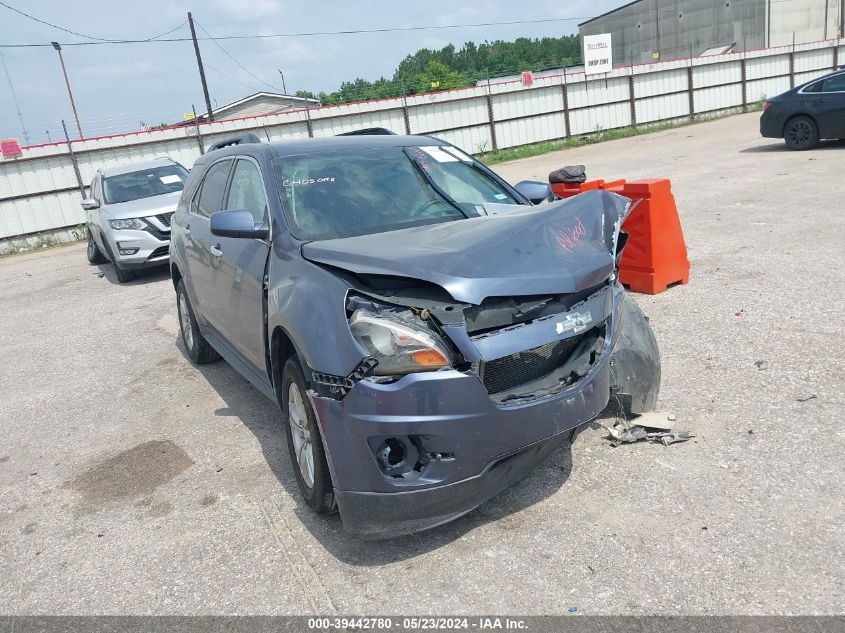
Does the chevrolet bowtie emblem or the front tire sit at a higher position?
the chevrolet bowtie emblem

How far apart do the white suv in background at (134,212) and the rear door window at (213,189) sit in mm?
5400

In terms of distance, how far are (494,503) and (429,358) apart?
1.01m

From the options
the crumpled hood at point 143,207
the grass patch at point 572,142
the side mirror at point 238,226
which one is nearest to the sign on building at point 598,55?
the grass patch at point 572,142

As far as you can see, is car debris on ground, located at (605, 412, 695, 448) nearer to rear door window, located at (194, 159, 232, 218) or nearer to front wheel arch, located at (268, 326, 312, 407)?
front wheel arch, located at (268, 326, 312, 407)

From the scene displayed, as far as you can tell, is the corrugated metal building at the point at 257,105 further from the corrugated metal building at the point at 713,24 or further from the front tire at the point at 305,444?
the front tire at the point at 305,444

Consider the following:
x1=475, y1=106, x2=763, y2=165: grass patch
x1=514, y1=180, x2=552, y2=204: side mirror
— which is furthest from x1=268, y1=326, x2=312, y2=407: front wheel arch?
x1=475, y1=106, x2=763, y2=165: grass patch

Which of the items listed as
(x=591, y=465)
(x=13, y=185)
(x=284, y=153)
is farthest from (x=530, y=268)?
(x=13, y=185)

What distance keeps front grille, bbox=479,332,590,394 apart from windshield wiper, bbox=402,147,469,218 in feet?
4.22

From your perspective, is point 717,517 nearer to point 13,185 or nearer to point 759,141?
point 759,141

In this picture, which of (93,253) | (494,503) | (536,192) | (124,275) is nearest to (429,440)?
(494,503)

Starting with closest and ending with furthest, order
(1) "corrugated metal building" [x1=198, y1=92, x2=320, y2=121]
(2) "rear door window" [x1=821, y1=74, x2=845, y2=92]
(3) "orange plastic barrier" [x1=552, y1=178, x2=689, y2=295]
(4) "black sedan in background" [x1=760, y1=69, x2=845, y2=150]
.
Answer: (3) "orange plastic barrier" [x1=552, y1=178, x2=689, y2=295] → (2) "rear door window" [x1=821, y1=74, x2=845, y2=92] → (4) "black sedan in background" [x1=760, y1=69, x2=845, y2=150] → (1) "corrugated metal building" [x1=198, y1=92, x2=320, y2=121]

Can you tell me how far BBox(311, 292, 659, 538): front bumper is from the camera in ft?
9.08

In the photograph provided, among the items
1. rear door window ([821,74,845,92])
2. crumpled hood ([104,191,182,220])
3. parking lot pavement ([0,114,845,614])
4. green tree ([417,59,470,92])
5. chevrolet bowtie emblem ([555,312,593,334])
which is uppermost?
green tree ([417,59,470,92])

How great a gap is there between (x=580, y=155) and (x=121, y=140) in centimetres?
1308
